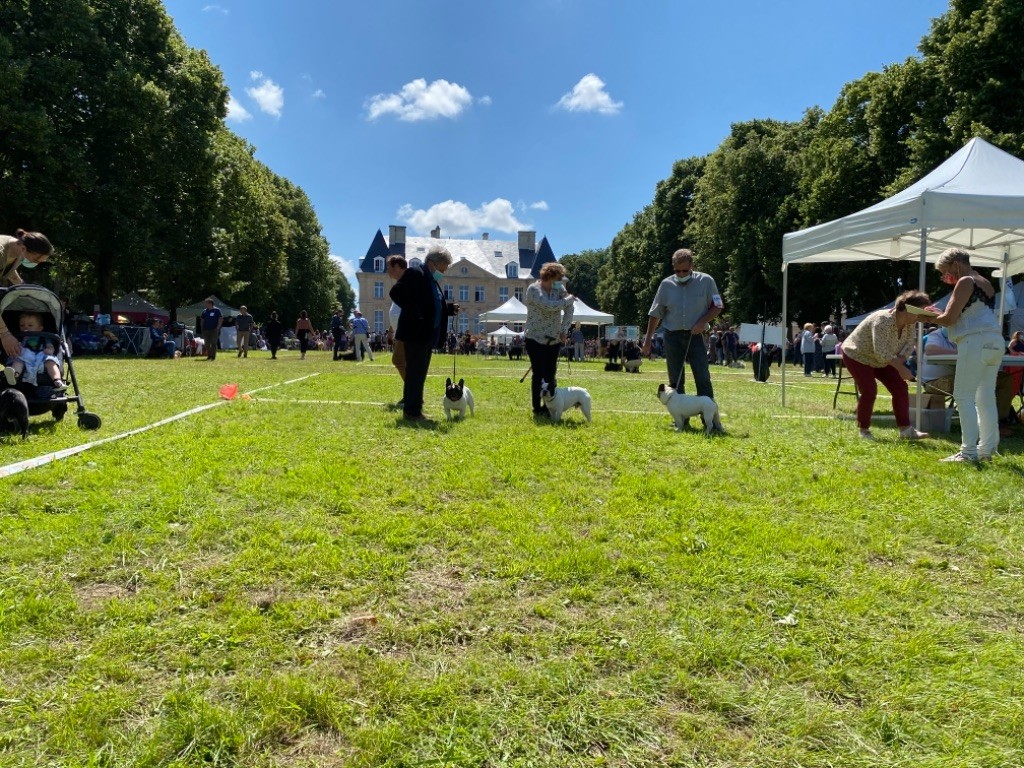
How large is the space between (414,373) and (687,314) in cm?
310

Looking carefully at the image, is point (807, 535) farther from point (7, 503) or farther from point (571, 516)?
point (7, 503)

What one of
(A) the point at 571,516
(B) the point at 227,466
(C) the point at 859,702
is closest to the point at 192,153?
(B) the point at 227,466

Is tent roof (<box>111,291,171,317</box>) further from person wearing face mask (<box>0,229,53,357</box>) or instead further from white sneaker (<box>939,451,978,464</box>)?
white sneaker (<box>939,451,978,464</box>)

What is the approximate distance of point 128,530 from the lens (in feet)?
10.5

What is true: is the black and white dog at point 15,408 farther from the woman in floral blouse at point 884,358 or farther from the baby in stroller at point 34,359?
the woman in floral blouse at point 884,358

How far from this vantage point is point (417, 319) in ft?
23.4

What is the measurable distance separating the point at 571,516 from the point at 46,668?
2493 mm

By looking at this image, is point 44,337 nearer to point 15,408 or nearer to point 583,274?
point 15,408

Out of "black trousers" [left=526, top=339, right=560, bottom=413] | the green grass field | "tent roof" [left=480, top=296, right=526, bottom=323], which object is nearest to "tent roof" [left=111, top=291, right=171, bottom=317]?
"tent roof" [left=480, top=296, right=526, bottom=323]

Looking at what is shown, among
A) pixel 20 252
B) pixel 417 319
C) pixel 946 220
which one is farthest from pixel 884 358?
pixel 20 252

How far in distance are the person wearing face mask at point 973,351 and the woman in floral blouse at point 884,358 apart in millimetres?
864

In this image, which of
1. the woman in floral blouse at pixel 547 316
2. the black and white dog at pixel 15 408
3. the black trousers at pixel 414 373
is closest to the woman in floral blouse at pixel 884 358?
the woman in floral blouse at pixel 547 316

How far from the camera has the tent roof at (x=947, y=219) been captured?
7031 millimetres

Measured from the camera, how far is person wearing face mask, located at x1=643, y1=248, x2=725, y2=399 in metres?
6.97
